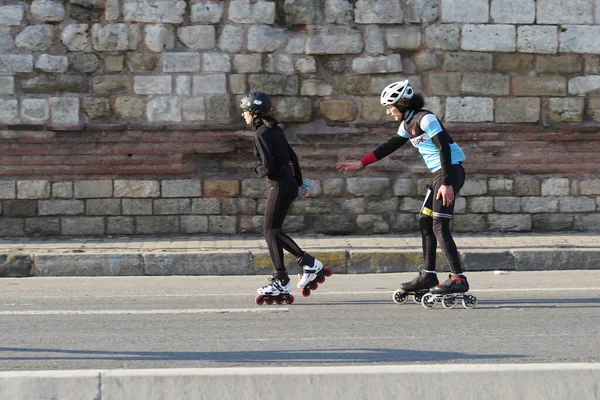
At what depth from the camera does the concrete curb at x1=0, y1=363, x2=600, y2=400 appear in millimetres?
5047

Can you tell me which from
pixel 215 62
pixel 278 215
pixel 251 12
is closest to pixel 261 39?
pixel 251 12

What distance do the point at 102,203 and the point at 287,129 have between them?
256cm

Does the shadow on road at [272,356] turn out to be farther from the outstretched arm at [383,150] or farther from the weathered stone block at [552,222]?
the weathered stone block at [552,222]

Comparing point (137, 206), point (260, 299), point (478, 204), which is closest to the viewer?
point (260, 299)

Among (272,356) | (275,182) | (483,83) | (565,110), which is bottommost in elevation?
(272,356)

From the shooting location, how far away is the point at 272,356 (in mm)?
6812

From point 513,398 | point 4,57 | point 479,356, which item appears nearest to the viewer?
point 513,398

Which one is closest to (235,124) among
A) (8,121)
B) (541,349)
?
(8,121)

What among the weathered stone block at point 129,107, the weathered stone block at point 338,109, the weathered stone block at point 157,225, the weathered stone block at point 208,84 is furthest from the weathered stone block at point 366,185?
the weathered stone block at point 129,107

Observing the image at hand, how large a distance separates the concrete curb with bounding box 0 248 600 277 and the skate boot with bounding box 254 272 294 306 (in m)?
2.30

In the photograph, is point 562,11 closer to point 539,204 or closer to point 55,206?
point 539,204

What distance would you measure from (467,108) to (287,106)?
2331 millimetres

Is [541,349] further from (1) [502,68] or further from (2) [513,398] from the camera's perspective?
(1) [502,68]

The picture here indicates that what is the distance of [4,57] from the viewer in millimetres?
12656
